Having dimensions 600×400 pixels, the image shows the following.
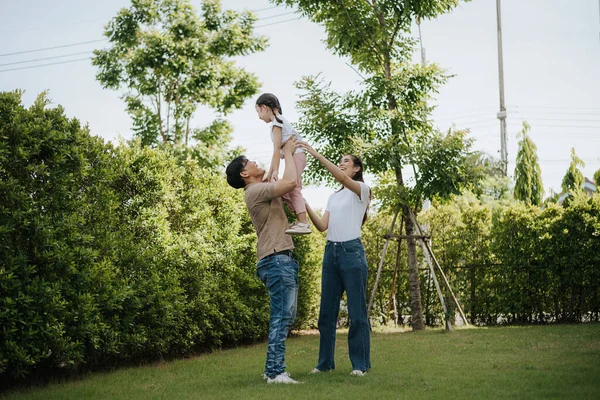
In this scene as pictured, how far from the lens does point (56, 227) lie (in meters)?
5.51

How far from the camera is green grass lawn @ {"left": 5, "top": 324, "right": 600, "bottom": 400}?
14.9ft

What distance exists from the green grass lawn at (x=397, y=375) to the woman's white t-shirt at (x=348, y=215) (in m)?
1.25

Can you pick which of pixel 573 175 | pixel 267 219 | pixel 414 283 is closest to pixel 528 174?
pixel 573 175

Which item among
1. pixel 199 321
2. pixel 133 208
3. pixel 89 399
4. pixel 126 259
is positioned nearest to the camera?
pixel 89 399

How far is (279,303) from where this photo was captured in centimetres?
496

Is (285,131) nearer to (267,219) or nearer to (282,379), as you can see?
(267,219)

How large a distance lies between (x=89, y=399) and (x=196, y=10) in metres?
12.6

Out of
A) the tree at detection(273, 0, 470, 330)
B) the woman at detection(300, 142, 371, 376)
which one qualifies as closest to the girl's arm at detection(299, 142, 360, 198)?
the woman at detection(300, 142, 371, 376)

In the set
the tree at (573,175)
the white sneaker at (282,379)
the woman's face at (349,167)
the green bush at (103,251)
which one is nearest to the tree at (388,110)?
the green bush at (103,251)

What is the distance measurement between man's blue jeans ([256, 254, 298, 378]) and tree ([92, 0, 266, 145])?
34.6 ft

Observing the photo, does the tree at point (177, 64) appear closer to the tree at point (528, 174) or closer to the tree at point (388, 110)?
the tree at point (388, 110)

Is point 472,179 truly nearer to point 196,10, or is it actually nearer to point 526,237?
point 526,237

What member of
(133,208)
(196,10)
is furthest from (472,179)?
(196,10)

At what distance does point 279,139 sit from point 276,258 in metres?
1.09
